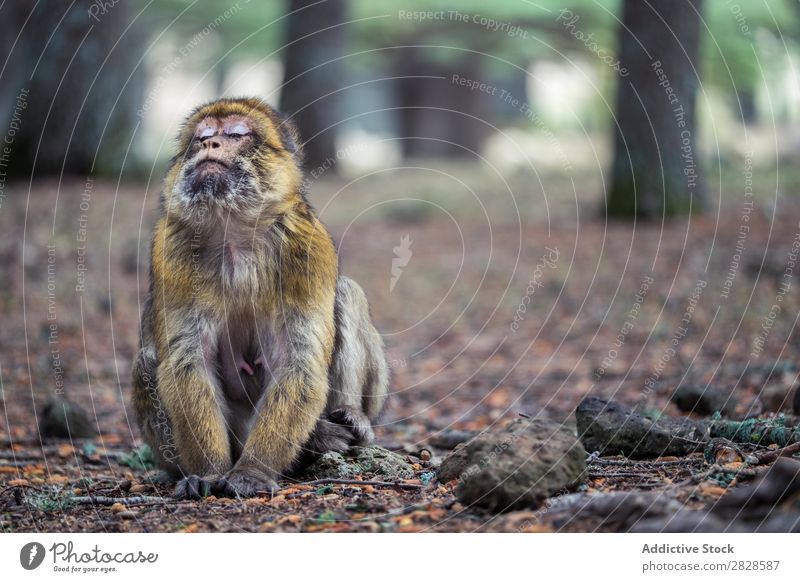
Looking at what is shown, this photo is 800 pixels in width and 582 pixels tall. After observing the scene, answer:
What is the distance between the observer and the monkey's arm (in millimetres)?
6273

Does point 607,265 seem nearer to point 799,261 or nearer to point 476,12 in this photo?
point 799,261

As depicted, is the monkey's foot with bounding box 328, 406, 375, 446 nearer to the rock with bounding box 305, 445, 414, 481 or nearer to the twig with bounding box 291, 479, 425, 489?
the rock with bounding box 305, 445, 414, 481

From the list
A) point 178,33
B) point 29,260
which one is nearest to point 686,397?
point 29,260

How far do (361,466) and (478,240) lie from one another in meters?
10.3

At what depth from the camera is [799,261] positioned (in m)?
12.9

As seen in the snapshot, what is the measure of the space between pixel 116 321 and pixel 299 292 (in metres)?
7.29

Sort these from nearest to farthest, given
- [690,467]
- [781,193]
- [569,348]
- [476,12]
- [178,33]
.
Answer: [690,467] → [569,348] → [781,193] → [476,12] → [178,33]

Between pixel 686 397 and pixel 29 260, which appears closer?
pixel 686 397

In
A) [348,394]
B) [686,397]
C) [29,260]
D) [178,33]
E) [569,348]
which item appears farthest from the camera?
[178,33]

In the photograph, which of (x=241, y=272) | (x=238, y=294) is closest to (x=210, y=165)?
(x=241, y=272)

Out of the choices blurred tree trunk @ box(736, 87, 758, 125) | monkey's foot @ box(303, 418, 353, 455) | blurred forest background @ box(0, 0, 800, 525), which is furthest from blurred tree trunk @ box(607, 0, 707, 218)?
blurred tree trunk @ box(736, 87, 758, 125)

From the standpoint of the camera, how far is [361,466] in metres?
6.54

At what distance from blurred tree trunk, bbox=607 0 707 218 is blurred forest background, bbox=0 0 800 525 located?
3cm
